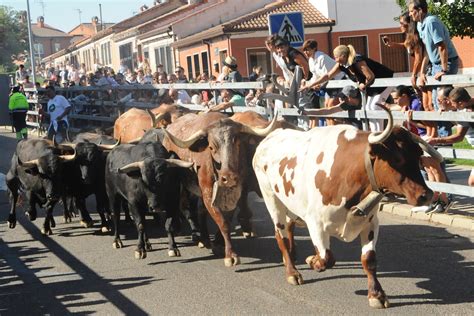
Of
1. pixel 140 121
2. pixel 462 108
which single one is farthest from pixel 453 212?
pixel 140 121

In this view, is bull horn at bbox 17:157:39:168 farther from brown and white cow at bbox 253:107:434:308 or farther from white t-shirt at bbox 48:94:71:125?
white t-shirt at bbox 48:94:71:125

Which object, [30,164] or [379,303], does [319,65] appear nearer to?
[30,164]

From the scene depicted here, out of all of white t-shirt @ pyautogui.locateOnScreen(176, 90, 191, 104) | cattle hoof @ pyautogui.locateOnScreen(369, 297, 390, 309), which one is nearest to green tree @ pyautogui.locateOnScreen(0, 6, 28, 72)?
white t-shirt @ pyautogui.locateOnScreen(176, 90, 191, 104)

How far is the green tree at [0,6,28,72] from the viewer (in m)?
92.1

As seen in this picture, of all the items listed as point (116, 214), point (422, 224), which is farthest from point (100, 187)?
point (422, 224)

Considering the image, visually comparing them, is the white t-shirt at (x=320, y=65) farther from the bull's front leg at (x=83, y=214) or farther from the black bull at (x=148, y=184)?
the bull's front leg at (x=83, y=214)

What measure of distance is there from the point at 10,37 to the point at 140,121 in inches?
3306

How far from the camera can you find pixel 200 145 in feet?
30.1

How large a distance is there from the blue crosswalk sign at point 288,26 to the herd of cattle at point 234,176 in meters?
2.12

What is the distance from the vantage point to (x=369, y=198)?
654 centimetres

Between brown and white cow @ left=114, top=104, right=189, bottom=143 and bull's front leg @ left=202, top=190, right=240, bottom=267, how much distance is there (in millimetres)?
3364

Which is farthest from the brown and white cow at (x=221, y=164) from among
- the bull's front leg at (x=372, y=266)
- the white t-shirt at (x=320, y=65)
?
the white t-shirt at (x=320, y=65)

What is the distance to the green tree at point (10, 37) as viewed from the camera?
302 ft

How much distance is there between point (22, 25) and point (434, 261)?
9774cm
